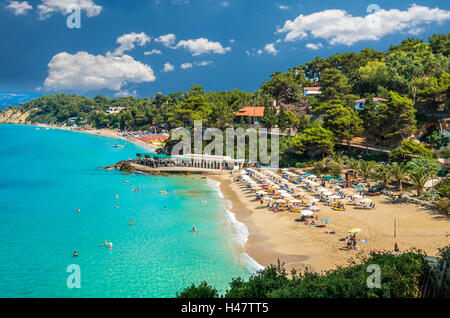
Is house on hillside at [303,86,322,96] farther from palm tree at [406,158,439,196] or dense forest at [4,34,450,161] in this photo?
palm tree at [406,158,439,196]

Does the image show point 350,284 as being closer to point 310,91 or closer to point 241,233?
point 241,233

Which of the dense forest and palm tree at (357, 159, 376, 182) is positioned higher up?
the dense forest

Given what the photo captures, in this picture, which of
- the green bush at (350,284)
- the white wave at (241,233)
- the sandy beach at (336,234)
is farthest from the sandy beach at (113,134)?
the green bush at (350,284)

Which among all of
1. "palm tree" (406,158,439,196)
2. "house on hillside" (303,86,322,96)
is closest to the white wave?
"palm tree" (406,158,439,196)

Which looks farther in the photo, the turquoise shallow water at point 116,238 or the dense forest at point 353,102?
the dense forest at point 353,102

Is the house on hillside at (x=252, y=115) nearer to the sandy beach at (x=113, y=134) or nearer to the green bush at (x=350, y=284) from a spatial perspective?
the sandy beach at (x=113, y=134)

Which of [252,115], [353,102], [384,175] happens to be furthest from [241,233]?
[252,115]
